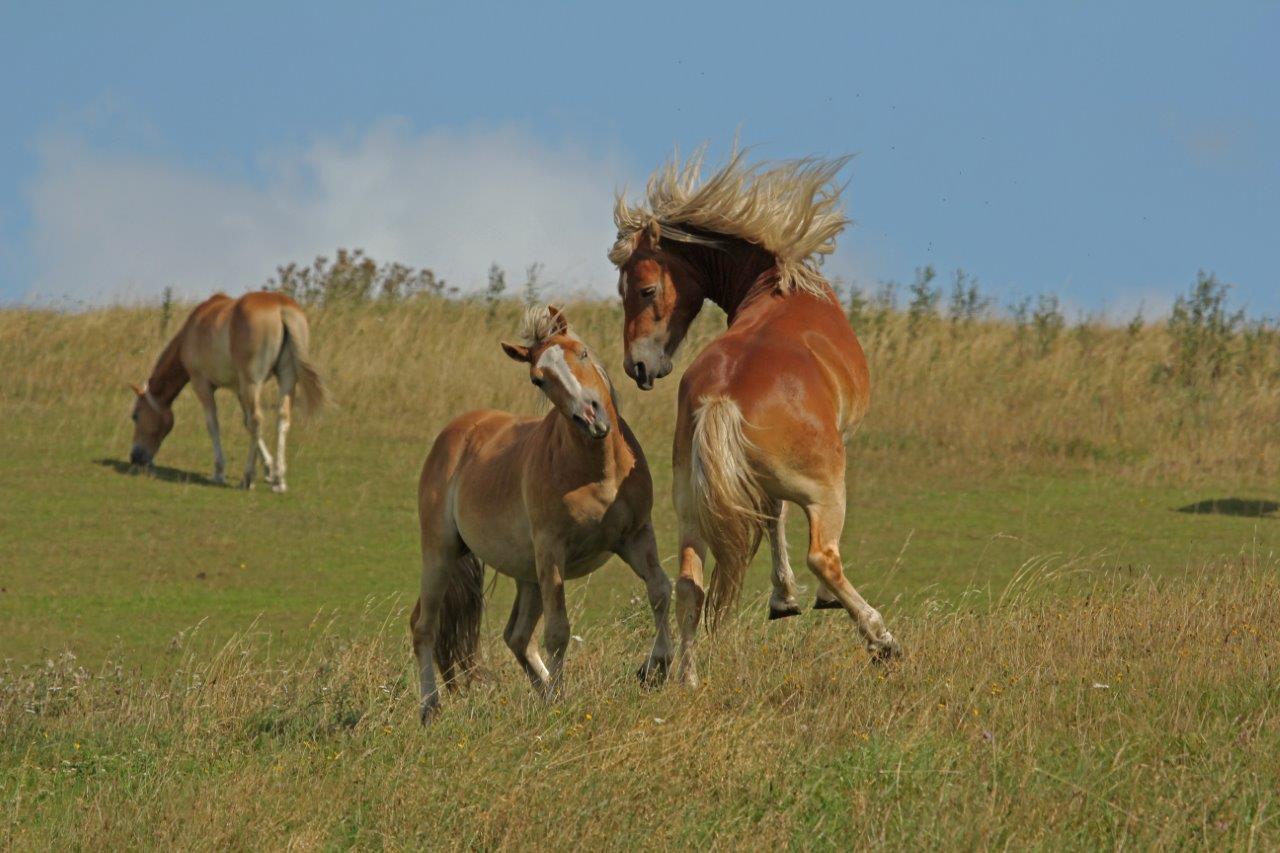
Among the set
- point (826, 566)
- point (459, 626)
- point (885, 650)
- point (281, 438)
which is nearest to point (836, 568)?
point (826, 566)

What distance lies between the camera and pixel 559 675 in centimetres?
742

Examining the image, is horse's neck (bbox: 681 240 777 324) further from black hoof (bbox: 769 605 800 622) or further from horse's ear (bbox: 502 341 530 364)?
black hoof (bbox: 769 605 800 622)

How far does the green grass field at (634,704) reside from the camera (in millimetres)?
5719

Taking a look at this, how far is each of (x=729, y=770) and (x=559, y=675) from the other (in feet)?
5.11

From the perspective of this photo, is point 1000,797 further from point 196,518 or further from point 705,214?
point 196,518

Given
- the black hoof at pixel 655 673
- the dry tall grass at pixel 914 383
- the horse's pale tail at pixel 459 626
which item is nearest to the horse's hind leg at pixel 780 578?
the black hoof at pixel 655 673

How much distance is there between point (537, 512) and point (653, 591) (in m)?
0.66

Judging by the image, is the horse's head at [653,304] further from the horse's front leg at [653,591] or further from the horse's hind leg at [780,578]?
the horse's hind leg at [780,578]

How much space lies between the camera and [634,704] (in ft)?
22.4

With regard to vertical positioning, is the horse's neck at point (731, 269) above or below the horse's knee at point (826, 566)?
above

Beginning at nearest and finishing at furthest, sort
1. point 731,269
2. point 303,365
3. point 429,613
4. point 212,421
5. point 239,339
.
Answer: point 731,269 → point 429,613 → point 303,365 → point 212,421 → point 239,339

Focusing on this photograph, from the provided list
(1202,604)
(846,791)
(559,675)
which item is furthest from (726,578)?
(1202,604)

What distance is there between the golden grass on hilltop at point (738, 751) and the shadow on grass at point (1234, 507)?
7.83 metres

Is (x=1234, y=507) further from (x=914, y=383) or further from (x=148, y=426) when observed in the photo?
(x=148, y=426)
